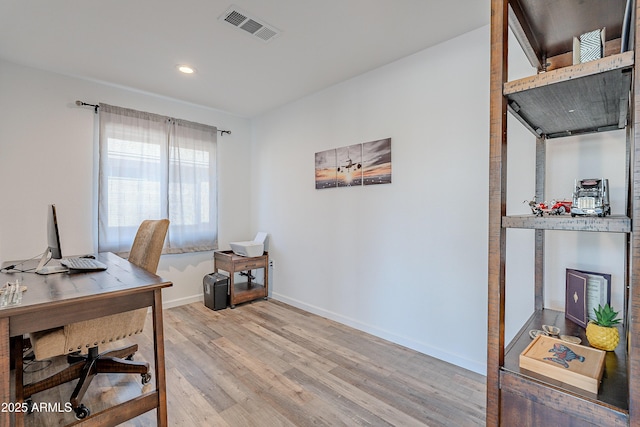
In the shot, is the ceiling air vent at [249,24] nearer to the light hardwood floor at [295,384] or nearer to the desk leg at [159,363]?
the desk leg at [159,363]

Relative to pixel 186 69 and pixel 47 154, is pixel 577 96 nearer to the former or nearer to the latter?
pixel 186 69

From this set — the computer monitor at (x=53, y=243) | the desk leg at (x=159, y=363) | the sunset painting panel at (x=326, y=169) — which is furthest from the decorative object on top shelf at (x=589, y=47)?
the computer monitor at (x=53, y=243)

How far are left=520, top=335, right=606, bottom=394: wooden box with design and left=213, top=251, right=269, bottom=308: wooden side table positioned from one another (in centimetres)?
311

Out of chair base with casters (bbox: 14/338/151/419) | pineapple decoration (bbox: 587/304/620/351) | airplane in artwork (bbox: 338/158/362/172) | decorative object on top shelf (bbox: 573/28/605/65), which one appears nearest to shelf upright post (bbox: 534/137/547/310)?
pineapple decoration (bbox: 587/304/620/351)

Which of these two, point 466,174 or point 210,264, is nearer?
point 466,174

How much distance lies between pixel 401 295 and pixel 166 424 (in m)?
1.89

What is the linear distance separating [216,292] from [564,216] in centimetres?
338

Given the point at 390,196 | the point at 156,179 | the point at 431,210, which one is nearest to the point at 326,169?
the point at 390,196

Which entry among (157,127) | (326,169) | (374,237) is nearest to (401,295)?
(374,237)

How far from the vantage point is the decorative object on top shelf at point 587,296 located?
1.36 m

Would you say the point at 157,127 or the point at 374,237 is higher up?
the point at 157,127

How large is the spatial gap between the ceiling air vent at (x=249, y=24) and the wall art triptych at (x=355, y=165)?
4.08 feet

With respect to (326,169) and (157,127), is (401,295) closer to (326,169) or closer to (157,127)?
(326,169)

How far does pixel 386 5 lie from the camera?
6.22 ft
